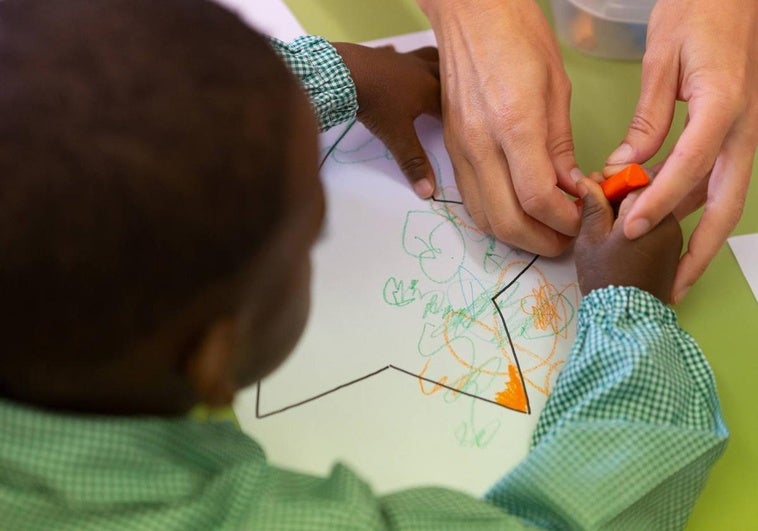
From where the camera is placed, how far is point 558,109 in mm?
699

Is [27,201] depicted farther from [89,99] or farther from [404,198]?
[404,198]

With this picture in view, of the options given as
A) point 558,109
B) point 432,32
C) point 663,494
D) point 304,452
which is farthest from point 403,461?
point 432,32

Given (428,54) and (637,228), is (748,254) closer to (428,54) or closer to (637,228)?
(637,228)

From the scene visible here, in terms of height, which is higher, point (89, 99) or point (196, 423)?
point (89, 99)

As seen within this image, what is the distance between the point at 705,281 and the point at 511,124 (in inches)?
9.0

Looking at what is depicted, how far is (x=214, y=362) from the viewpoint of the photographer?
1.28 feet

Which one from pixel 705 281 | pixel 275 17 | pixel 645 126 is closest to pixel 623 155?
pixel 645 126

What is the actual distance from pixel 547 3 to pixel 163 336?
2.30ft

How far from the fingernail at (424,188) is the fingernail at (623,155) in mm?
163

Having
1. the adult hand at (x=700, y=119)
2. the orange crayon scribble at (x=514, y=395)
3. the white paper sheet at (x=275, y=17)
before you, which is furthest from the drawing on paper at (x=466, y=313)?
the white paper sheet at (x=275, y=17)

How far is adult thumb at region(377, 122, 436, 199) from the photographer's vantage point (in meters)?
0.73

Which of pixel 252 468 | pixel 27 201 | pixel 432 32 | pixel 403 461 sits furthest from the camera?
pixel 432 32

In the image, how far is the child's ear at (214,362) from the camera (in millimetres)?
380

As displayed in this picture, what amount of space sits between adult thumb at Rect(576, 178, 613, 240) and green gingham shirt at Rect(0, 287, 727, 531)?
0.05 meters
